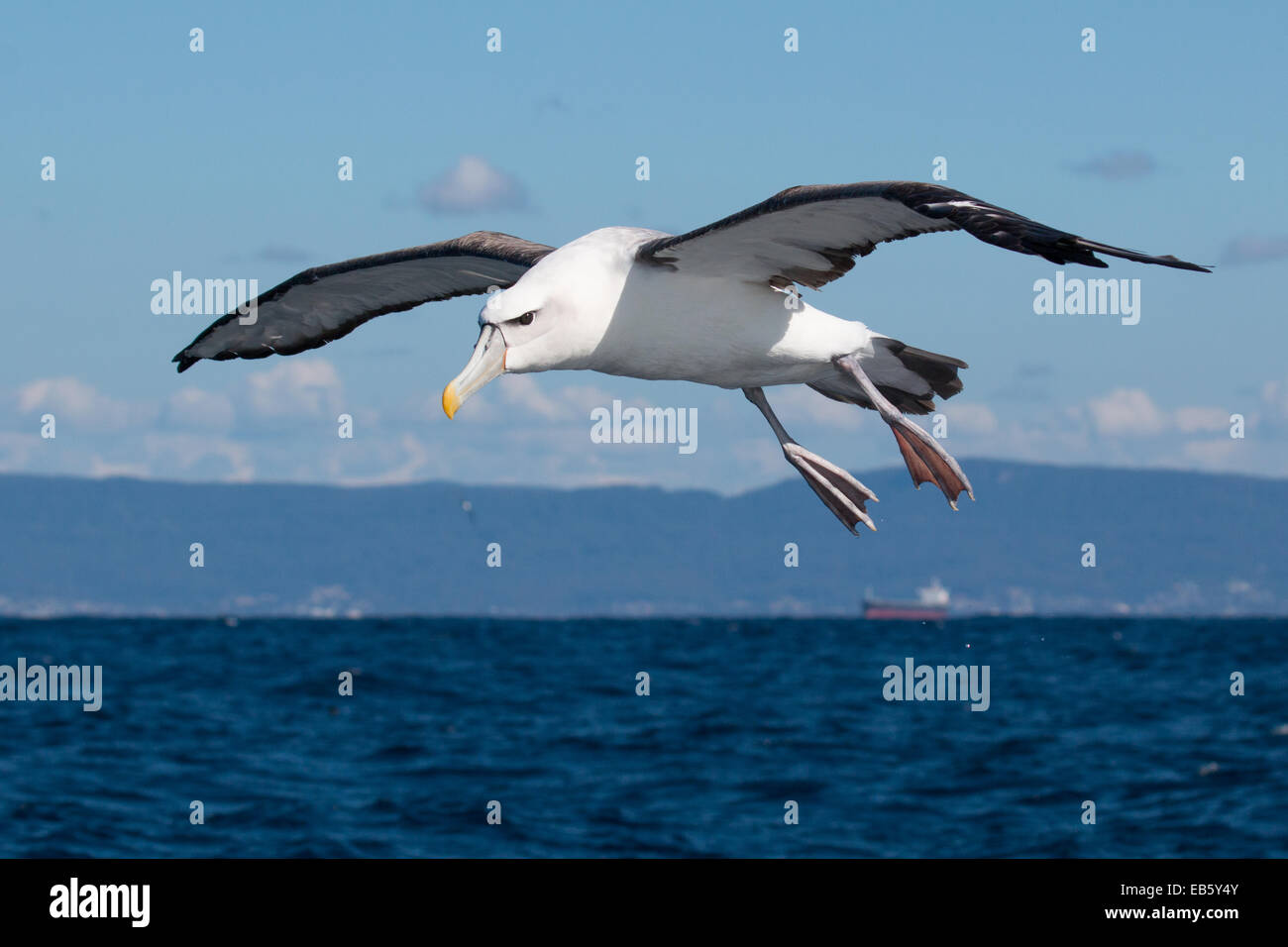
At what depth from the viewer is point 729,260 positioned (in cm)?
862

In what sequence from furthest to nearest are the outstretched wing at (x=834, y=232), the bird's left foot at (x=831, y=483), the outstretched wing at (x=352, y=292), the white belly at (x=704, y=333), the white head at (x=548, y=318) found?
the outstretched wing at (x=352, y=292) < the bird's left foot at (x=831, y=483) < the white belly at (x=704, y=333) < the white head at (x=548, y=318) < the outstretched wing at (x=834, y=232)

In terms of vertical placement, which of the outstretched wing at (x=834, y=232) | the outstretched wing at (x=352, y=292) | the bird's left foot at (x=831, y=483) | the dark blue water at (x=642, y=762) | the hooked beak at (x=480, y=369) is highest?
the outstretched wing at (x=352, y=292)

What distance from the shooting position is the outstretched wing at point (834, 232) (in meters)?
7.25

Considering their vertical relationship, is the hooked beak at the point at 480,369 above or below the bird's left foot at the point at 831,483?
above

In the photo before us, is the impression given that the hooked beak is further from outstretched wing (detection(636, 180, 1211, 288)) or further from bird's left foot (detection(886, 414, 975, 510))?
bird's left foot (detection(886, 414, 975, 510))

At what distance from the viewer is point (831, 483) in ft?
32.5

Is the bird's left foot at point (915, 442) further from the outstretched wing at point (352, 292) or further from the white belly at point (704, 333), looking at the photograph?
the outstretched wing at point (352, 292)

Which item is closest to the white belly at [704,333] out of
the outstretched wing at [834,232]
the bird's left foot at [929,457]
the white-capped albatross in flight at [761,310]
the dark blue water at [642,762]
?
the white-capped albatross in flight at [761,310]

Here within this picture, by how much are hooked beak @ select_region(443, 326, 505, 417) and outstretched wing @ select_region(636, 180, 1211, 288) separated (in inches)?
42.0

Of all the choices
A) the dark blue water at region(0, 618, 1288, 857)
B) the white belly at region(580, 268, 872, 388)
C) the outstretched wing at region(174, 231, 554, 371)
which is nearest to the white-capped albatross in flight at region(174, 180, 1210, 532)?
the white belly at region(580, 268, 872, 388)

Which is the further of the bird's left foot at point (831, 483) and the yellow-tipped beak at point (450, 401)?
the bird's left foot at point (831, 483)

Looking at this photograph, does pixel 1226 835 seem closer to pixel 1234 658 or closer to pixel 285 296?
pixel 285 296

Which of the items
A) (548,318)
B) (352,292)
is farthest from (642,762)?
(548,318)
